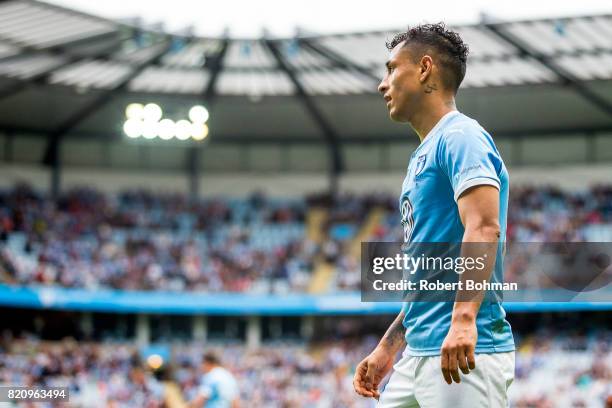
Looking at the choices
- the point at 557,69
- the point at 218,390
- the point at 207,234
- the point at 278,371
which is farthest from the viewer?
the point at 207,234

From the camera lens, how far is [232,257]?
29.3m

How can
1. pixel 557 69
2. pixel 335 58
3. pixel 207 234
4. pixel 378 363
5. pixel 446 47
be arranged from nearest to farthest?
pixel 446 47, pixel 378 363, pixel 335 58, pixel 557 69, pixel 207 234

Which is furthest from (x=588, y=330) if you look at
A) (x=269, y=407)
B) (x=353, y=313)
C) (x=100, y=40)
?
(x=100, y=40)

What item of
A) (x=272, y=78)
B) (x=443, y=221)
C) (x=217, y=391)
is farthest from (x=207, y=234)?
(x=443, y=221)

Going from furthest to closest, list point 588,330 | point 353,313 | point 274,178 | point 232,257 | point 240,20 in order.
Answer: point 274,178 → point 232,257 → point 353,313 → point 588,330 → point 240,20

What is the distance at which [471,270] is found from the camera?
266 cm

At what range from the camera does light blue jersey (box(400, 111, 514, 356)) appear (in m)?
2.79

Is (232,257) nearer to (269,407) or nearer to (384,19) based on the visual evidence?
(269,407)

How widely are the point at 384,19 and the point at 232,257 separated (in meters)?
10.8

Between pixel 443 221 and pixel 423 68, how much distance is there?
55 cm

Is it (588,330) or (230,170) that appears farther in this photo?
(230,170)

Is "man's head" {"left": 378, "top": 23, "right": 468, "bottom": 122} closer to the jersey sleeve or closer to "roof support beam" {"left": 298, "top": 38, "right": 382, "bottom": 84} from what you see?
the jersey sleeve

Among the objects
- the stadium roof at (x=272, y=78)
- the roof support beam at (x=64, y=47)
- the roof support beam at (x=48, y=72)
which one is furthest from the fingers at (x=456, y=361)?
the roof support beam at (x=48, y=72)

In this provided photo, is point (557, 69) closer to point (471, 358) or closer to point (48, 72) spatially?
point (48, 72)
